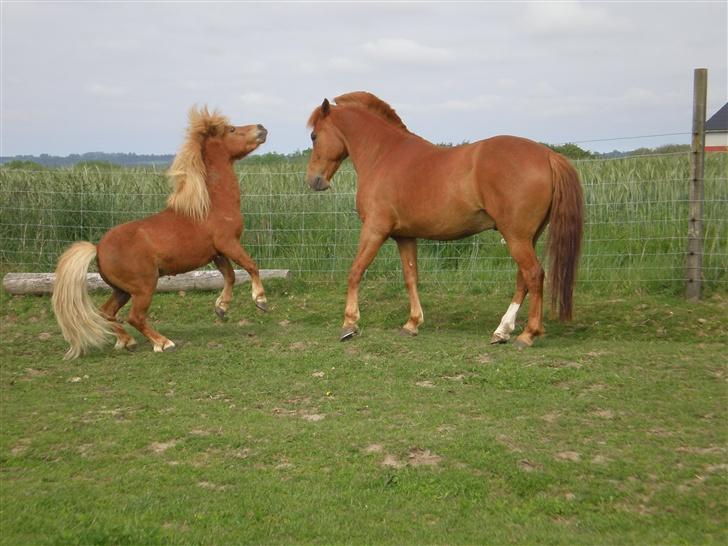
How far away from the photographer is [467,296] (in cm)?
926

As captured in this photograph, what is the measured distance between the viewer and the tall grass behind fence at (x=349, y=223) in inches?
366

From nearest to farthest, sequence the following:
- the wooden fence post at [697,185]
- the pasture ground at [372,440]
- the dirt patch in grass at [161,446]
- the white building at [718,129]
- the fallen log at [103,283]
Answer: the pasture ground at [372,440]
the dirt patch in grass at [161,446]
the wooden fence post at [697,185]
the white building at [718,129]
the fallen log at [103,283]

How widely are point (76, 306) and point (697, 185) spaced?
6.51 meters

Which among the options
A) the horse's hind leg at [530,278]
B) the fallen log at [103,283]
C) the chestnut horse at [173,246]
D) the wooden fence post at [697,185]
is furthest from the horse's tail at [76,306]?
the wooden fence post at [697,185]

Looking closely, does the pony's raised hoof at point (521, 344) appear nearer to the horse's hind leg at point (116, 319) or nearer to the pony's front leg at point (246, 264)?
the pony's front leg at point (246, 264)

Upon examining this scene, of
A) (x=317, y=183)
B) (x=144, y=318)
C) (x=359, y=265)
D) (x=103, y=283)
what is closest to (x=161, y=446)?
(x=144, y=318)

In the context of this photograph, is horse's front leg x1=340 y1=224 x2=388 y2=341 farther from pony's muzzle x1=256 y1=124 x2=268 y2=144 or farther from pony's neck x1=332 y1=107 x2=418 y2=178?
pony's muzzle x1=256 y1=124 x2=268 y2=144

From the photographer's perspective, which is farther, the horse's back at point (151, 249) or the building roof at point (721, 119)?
the building roof at point (721, 119)

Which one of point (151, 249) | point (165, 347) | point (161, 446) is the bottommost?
point (161, 446)

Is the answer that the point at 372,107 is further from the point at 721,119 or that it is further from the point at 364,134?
the point at 721,119

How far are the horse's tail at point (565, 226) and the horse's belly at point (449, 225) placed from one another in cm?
65

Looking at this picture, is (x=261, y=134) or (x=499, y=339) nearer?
(x=499, y=339)

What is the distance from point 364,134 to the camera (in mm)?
7766

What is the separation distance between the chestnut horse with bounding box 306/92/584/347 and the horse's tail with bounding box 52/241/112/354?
2.21 m
